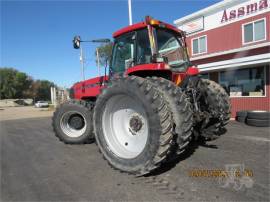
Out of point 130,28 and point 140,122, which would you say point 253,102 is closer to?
point 130,28

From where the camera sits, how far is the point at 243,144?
5441 mm

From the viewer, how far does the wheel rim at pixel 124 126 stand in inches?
160

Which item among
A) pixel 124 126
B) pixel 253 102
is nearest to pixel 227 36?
pixel 253 102

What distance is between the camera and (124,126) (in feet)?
14.4

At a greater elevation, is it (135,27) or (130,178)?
(135,27)

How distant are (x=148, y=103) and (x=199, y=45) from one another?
1126cm

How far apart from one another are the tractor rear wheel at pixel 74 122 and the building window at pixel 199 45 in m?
9.51

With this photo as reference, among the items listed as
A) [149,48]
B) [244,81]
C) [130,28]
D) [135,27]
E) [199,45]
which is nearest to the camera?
[149,48]

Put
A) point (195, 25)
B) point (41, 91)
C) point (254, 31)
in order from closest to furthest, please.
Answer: point (254, 31), point (195, 25), point (41, 91)

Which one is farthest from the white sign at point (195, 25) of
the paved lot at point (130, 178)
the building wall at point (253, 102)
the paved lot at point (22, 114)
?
the paved lot at point (22, 114)

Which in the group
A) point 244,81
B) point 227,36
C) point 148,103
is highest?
point 227,36

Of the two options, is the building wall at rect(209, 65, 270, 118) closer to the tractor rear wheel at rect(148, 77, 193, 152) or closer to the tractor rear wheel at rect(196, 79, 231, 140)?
the tractor rear wheel at rect(196, 79, 231, 140)

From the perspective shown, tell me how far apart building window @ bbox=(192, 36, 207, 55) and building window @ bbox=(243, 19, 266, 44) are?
2395 mm

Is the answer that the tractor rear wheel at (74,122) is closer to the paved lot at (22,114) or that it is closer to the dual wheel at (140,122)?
the dual wheel at (140,122)
